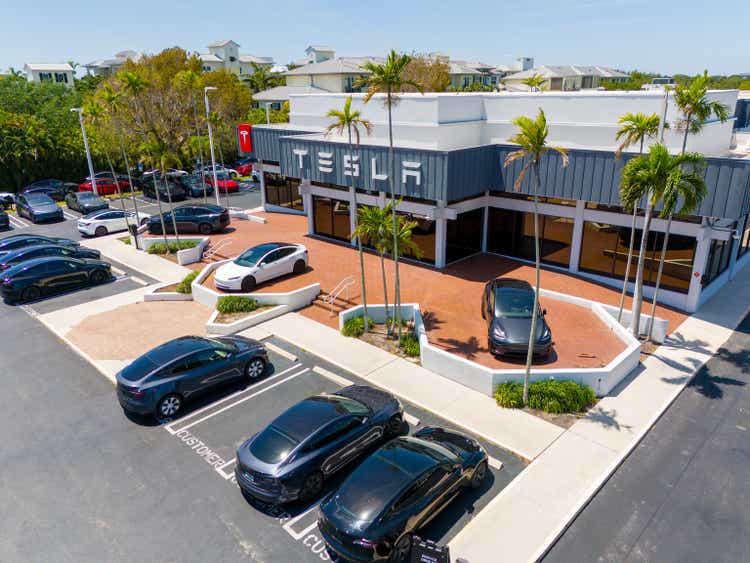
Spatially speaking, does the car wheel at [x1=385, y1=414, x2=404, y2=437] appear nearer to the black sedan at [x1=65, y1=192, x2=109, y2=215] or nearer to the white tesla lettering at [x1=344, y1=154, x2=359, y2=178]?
the white tesla lettering at [x1=344, y1=154, x2=359, y2=178]

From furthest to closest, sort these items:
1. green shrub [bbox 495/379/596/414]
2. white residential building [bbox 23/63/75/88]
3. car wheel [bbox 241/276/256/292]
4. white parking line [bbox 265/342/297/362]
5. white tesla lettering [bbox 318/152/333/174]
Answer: white residential building [bbox 23/63/75/88] < white tesla lettering [bbox 318/152/333/174] < car wheel [bbox 241/276/256/292] < white parking line [bbox 265/342/297/362] < green shrub [bbox 495/379/596/414]

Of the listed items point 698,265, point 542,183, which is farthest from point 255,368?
Result: point 698,265

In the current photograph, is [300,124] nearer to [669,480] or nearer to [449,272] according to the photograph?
[449,272]

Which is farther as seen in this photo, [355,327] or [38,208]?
[38,208]

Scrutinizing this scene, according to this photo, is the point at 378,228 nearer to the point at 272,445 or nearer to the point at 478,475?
the point at 272,445

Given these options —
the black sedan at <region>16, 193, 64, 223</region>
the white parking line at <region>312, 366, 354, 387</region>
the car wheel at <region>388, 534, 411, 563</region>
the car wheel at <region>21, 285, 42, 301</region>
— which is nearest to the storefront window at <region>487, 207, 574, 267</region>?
the white parking line at <region>312, 366, 354, 387</region>

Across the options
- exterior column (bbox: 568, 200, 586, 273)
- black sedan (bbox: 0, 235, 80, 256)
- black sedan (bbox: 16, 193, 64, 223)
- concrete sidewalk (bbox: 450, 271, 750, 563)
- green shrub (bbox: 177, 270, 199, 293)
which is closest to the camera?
concrete sidewalk (bbox: 450, 271, 750, 563)

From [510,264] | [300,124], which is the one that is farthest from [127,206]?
[510,264]
